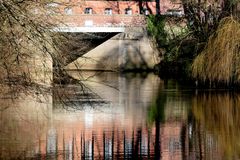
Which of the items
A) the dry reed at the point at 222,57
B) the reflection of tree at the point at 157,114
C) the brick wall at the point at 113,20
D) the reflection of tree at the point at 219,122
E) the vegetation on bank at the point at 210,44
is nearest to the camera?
the reflection of tree at the point at 157,114

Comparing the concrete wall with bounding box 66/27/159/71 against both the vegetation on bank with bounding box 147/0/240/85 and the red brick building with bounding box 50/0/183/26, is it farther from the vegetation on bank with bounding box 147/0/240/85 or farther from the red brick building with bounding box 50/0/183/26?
the vegetation on bank with bounding box 147/0/240/85

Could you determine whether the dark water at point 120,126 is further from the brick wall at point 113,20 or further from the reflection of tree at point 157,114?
the brick wall at point 113,20

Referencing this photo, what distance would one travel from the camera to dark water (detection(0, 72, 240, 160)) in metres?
13.2

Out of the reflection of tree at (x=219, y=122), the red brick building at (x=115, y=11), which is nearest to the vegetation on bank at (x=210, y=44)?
the reflection of tree at (x=219, y=122)

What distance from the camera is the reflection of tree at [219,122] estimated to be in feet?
45.6

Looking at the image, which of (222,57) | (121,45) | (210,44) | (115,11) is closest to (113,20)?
(121,45)

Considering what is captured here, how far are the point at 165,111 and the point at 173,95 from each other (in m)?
6.15

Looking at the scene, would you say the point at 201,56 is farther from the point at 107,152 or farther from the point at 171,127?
the point at 107,152

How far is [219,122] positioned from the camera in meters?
18.0

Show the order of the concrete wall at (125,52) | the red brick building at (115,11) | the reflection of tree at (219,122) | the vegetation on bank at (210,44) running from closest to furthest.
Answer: the reflection of tree at (219,122) → the vegetation on bank at (210,44) → the red brick building at (115,11) → the concrete wall at (125,52)

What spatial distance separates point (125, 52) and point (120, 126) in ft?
99.8

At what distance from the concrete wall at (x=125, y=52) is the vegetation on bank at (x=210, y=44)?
1023 centimetres

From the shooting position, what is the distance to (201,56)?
2809cm

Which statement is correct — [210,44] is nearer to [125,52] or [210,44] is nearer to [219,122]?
[219,122]
